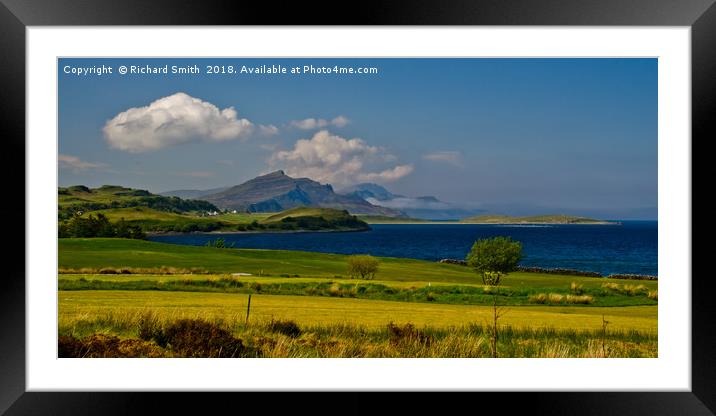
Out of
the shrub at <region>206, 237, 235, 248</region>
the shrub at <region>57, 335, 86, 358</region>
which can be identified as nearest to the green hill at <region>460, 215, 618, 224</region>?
the shrub at <region>206, 237, 235, 248</region>

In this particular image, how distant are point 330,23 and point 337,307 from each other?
3.77 meters

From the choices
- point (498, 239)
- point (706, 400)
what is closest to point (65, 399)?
point (706, 400)

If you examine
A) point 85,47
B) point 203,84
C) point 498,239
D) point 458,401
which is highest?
point 203,84

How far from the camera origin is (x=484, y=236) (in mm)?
11000

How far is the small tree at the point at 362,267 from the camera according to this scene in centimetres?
954

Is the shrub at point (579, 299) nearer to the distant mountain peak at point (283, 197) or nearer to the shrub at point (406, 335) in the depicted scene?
the distant mountain peak at point (283, 197)

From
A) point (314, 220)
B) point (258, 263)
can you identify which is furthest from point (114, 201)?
point (314, 220)

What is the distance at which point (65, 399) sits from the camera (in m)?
4.00

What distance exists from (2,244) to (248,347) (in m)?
2.11

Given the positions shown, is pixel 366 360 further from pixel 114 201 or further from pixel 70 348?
pixel 114 201

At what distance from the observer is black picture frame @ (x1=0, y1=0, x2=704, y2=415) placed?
3.82 m

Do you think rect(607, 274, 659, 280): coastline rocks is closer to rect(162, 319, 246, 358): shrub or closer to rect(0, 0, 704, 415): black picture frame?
rect(0, 0, 704, 415): black picture frame

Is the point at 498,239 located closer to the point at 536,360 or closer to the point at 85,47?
the point at 536,360

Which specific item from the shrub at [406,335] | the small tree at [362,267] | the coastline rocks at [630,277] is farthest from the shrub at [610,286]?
the shrub at [406,335]
